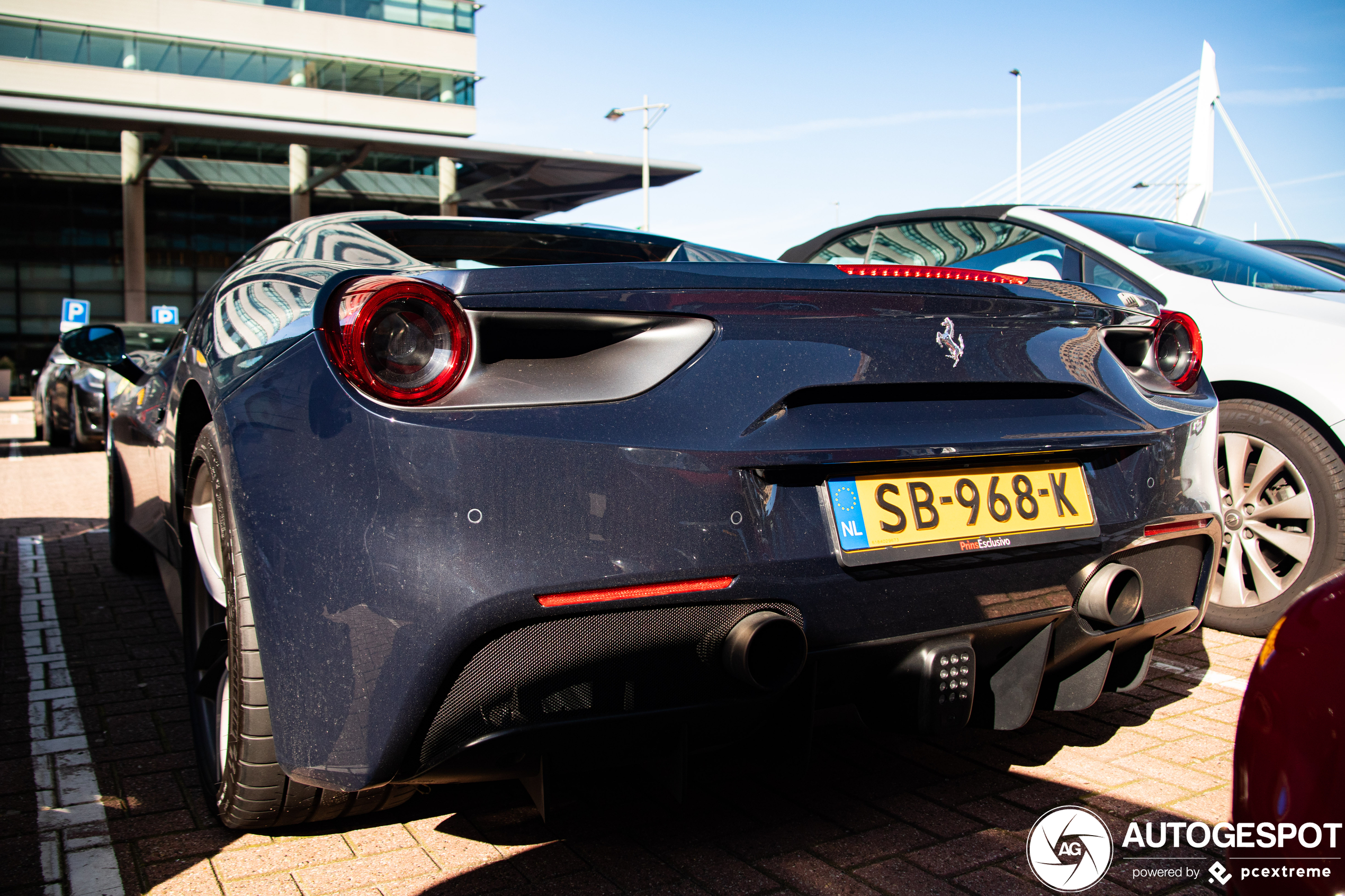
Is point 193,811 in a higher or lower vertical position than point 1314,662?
lower

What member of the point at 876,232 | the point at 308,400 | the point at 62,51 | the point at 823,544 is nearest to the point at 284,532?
the point at 308,400

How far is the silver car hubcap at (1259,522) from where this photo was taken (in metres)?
3.35

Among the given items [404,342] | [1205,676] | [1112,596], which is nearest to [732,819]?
[1112,596]

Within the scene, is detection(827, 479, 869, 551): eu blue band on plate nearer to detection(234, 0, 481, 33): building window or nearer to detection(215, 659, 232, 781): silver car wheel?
detection(215, 659, 232, 781): silver car wheel

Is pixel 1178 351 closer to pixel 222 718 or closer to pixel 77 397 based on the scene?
pixel 222 718

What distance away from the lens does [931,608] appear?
1.83 metres

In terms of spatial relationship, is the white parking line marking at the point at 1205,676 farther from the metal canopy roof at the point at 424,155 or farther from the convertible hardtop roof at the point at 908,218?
the metal canopy roof at the point at 424,155

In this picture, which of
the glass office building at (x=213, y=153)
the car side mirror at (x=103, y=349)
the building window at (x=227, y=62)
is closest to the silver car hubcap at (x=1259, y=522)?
the car side mirror at (x=103, y=349)

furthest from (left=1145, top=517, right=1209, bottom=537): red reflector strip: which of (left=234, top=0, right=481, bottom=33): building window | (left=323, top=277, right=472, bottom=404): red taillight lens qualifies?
(left=234, top=0, right=481, bottom=33): building window

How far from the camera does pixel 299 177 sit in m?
30.7

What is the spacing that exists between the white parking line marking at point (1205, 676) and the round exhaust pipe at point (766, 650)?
1.83 metres

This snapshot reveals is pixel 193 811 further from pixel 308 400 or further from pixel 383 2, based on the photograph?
pixel 383 2

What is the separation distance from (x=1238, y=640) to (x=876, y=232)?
251cm

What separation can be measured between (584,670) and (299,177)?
106 feet
